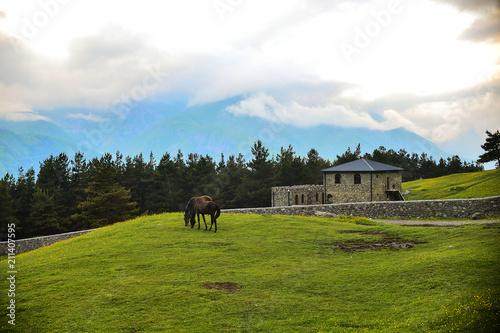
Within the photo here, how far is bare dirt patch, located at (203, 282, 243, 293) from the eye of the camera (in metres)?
9.98

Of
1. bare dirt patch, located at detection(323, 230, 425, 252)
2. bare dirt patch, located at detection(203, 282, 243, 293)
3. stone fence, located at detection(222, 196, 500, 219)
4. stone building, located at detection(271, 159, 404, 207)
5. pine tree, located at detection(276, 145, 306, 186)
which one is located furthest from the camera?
pine tree, located at detection(276, 145, 306, 186)

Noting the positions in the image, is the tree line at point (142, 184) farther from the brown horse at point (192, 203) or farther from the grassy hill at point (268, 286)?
the grassy hill at point (268, 286)

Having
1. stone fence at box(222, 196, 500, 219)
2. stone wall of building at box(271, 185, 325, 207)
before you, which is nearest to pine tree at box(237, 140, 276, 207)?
stone wall of building at box(271, 185, 325, 207)

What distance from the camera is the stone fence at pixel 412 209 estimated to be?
23969 millimetres

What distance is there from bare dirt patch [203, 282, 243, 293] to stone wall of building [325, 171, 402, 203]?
3148 cm

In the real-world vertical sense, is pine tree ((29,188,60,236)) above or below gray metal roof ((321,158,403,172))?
below

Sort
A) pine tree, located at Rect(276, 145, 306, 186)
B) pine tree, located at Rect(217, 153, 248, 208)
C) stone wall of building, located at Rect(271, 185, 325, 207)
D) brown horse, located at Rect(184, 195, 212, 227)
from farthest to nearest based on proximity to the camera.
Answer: pine tree, located at Rect(217, 153, 248, 208), pine tree, located at Rect(276, 145, 306, 186), stone wall of building, located at Rect(271, 185, 325, 207), brown horse, located at Rect(184, 195, 212, 227)

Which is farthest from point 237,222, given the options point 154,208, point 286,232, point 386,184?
point 154,208

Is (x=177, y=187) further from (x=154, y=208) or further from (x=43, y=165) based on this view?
(x=43, y=165)

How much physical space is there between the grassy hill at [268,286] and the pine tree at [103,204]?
36.4m

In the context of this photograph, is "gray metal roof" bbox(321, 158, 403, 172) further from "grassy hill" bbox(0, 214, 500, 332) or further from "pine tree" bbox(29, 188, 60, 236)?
"pine tree" bbox(29, 188, 60, 236)

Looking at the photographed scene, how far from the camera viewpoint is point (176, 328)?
25.0 feet

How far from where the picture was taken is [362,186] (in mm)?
38875

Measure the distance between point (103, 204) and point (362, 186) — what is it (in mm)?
38246
